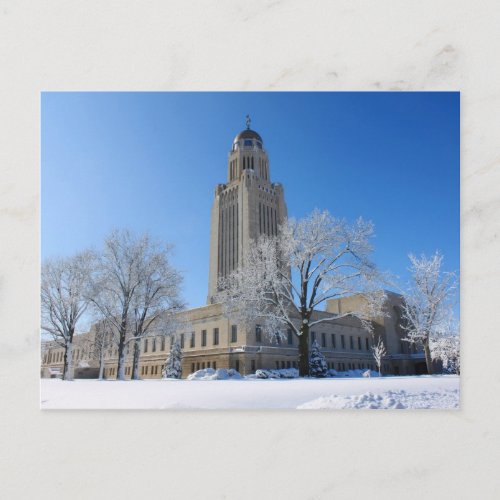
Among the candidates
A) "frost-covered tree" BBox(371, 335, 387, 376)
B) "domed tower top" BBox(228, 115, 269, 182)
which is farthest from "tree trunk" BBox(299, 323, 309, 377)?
"domed tower top" BBox(228, 115, 269, 182)

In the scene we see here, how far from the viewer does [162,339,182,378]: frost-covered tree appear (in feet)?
16.3

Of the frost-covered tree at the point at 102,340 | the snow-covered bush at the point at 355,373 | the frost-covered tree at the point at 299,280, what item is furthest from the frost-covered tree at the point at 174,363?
the snow-covered bush at the point at 355,373

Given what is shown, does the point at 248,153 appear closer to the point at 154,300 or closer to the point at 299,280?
the point at 299,280

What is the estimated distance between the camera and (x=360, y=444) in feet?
12.6

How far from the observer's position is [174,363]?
5332 mm

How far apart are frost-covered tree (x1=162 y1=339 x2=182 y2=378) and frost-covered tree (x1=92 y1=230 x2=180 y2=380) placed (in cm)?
42

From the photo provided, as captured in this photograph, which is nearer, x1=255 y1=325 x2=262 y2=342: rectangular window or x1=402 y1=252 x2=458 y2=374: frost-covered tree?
x1=402 y1=252 x2=458 y2=374: frost-covered tree

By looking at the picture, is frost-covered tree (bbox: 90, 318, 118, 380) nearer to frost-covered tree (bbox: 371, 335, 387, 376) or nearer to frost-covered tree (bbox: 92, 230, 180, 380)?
frost-covered tree (bbox: 92, 230, 180, 380)

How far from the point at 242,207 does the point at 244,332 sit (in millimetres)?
1868

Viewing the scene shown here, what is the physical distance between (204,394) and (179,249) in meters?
1.57

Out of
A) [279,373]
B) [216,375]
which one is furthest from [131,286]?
[279,373]
